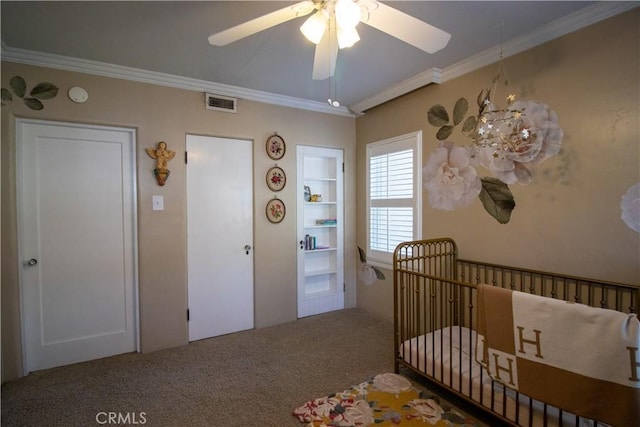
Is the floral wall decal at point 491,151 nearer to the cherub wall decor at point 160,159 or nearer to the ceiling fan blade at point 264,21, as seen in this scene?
the ceiling fan blade at point 264,21

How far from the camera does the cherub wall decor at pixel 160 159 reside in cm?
268

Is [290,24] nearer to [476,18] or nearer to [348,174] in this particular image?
[476,18]

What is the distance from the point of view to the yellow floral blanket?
→ 177 centimetres

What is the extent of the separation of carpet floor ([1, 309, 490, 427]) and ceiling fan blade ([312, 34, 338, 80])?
2.10 meters

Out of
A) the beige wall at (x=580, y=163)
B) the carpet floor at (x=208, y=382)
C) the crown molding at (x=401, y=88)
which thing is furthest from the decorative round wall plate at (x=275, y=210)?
the beige wall at (x=580, y=163)

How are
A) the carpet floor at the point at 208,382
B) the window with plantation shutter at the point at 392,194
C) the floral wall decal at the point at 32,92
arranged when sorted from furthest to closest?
the window with plantation shutter at the point at 392,194 < the floral wall decal at the point at 32,92 < the carpet floor at the point at 208,382

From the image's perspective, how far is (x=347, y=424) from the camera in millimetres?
1763

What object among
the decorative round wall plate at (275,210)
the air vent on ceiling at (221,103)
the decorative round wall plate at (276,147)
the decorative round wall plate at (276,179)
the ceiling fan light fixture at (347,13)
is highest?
the air vent on ceiling at (221,103)

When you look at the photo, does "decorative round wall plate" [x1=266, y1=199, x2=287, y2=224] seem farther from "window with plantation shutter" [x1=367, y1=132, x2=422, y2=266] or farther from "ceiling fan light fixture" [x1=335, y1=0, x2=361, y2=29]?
"ceiling fan light fixture" [x1=335, y1=0, x2=361, y2=29]

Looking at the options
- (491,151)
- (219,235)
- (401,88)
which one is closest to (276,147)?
(219,235)

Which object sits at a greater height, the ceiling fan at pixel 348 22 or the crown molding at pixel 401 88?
the crown molding at pixel 401 88
